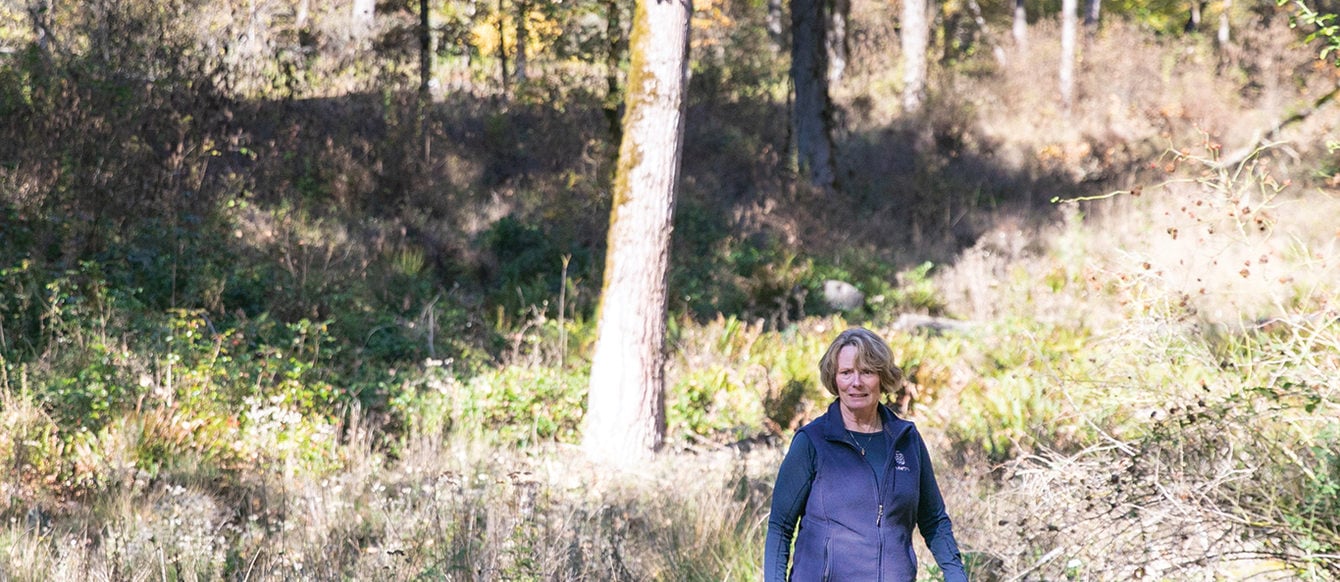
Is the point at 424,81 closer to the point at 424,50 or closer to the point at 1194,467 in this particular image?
the point at 424,50

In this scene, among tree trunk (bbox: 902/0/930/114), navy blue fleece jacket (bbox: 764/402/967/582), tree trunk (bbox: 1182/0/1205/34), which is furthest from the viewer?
tree trunk (bbox: 1182/0/1205/34)

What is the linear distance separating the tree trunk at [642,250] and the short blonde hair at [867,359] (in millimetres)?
3816

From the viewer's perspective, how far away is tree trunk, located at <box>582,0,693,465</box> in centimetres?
675

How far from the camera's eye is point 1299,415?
4.59 meters

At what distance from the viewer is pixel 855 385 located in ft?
9.97

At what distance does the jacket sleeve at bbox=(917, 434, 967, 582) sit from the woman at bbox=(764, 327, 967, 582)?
0.01m

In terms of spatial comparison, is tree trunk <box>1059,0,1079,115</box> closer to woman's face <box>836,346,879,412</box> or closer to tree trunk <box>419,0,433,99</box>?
tree trunk <box>419,0,433,99</box>

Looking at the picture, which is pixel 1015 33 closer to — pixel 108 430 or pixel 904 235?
pixel 904 235

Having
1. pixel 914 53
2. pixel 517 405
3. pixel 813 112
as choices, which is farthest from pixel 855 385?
pixel 914 53

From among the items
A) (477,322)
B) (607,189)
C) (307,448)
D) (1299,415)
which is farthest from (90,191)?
(1299,415)

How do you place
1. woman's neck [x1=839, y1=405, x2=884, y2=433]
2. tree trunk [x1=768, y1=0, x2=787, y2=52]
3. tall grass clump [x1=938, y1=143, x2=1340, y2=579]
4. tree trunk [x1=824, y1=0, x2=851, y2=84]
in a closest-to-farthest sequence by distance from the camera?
1. woman's neck [x1=839, y1=405, x2=884, y2=433]
2. tall grass clump [x1=938, y1=143, x2=1340, y2=579]
3. tree trunk [x1=824, y1=0, x2=851, y2=84]
4. tree trunk [x1=768, y1=0, x2=787, y2=52]

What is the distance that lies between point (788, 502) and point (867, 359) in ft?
1.52

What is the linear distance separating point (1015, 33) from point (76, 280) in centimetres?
2097

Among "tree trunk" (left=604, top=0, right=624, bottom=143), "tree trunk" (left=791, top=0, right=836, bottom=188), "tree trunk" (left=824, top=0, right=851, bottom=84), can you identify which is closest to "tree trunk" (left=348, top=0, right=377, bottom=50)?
"tree trunk" (left=604, top=0, right=624, bottom=143)
